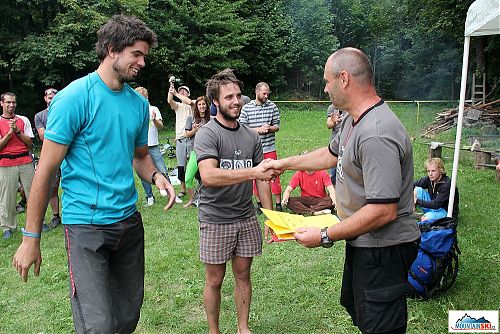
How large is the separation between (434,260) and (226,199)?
1.92m

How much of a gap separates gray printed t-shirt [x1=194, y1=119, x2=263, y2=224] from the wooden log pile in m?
12.7

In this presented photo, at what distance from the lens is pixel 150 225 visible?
6609 millimetres

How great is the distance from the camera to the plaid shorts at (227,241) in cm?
325

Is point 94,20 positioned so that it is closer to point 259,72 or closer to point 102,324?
→ point 259,72

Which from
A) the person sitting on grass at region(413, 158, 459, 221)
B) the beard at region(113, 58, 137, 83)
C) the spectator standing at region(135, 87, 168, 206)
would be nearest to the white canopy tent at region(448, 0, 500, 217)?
the person sitting on grass at region(413, 158, 459, 221)

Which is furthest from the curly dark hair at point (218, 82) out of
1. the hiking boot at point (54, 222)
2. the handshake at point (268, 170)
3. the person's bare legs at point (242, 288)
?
the hiking boot at point (54, 222)

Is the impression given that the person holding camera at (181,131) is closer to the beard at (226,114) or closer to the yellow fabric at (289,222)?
the beard at (226,114)

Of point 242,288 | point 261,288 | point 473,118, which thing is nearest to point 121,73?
point 242,288

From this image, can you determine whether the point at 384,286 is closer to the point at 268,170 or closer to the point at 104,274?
the point at 268,170

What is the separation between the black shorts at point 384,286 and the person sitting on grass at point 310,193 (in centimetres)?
429

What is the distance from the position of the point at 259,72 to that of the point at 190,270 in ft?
72.4

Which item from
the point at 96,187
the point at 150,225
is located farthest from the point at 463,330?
the point at 150,225

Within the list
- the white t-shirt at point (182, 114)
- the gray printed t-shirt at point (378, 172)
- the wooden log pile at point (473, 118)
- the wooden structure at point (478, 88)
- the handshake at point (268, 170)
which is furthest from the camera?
the wooden structure at point (478, 88)

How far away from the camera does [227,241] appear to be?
3266 mm
